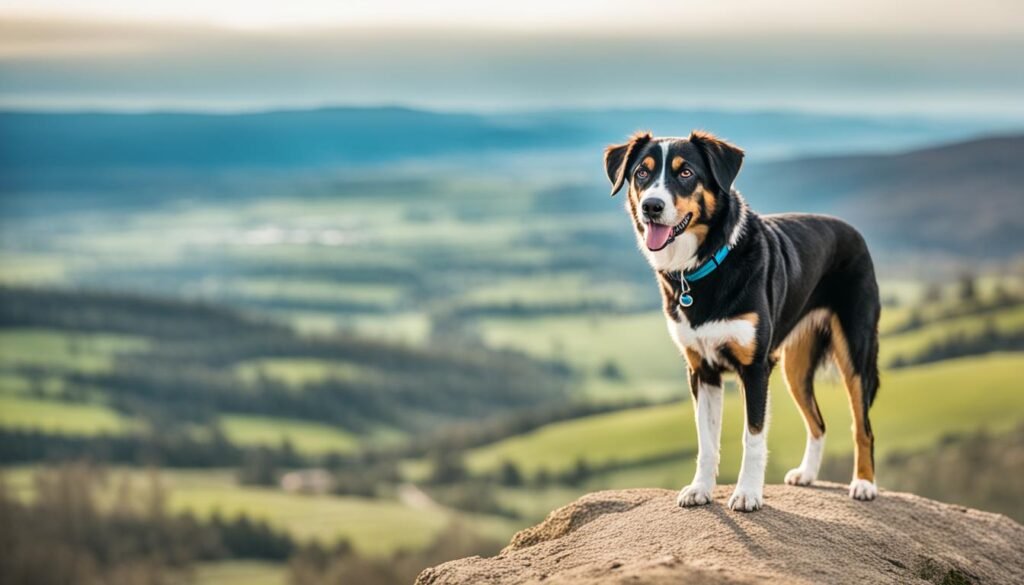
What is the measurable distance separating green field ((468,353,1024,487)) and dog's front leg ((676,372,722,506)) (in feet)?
219

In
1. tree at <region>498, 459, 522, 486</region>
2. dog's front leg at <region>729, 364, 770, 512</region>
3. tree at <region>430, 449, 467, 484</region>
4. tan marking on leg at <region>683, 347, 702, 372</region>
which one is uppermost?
tan marking on leg at <region>683, 347, 702, 372</region>

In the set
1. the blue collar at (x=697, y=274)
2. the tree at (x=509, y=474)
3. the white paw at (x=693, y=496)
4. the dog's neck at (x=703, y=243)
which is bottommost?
the tree at (x=509, y=474)

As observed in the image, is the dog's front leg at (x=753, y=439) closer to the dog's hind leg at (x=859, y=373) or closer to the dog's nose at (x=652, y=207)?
the dog's nose at (x=652, y=207)

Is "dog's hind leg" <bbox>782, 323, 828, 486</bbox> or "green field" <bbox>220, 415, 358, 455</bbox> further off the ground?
Answer: "dog's hind leg" <bbox>782, 323, 828, 486</bbox>

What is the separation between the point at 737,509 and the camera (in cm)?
1184

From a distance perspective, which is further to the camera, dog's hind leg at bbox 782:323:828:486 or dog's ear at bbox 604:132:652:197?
dog's hind leg at bbox 782:323:828:486

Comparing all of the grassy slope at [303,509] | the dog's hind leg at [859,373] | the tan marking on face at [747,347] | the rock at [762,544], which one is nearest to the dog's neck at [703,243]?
the tan marking on face at [747,347]

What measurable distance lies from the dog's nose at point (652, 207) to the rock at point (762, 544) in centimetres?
289

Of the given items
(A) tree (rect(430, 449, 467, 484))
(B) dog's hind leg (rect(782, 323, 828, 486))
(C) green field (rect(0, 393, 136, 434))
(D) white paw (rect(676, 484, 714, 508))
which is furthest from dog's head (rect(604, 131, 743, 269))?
(C) green field (rect(0, 393, 136, 434))

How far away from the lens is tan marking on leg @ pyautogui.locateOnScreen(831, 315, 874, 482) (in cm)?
1364

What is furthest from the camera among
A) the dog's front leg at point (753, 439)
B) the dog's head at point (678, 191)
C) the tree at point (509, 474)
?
the tree at point (509, 474)

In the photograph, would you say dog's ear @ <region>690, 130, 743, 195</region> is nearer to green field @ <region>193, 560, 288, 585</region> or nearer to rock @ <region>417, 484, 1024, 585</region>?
rock @ <region>417, 484, 1024, 585</region>

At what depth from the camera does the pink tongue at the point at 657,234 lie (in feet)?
36.4

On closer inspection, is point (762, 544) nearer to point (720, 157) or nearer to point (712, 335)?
point (712, 335)
